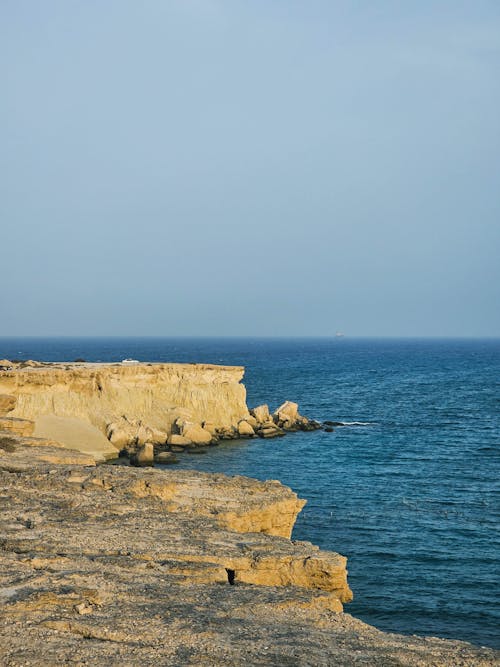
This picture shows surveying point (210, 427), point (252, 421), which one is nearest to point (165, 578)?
point (210, 427)

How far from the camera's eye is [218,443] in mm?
58000

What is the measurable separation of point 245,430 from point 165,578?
1725 inches

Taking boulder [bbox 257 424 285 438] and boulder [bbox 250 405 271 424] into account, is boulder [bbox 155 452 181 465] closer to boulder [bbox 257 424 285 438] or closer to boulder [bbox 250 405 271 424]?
boulder [bbox 257 424 285 438]

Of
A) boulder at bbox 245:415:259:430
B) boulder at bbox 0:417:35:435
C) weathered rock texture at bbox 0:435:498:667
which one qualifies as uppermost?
boulder at bbox 0:417:35:435

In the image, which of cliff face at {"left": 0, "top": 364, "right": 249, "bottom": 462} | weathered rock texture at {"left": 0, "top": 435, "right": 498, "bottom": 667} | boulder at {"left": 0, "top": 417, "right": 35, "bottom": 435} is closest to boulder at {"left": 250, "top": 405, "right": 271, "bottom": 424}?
cliff face at {"left": 0, "top": 364, "right": 249, "bottom": 462}

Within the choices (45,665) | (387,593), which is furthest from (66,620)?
(387,593)

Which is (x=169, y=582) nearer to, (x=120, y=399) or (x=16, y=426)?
(x=16, y=426)

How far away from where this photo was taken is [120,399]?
5794 centimetres

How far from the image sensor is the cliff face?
5125 centimetres

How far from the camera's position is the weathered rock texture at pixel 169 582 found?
13.6 meters

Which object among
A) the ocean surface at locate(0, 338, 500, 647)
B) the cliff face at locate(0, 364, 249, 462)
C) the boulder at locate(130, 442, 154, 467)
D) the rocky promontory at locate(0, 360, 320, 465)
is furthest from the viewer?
the cliff face at locate(0, 364, 249, 462)

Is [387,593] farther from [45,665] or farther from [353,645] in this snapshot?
[45,665]

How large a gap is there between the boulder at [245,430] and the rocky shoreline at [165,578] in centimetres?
2870

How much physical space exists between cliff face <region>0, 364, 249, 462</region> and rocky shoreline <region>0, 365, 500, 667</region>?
Answer: 57.2 feet
